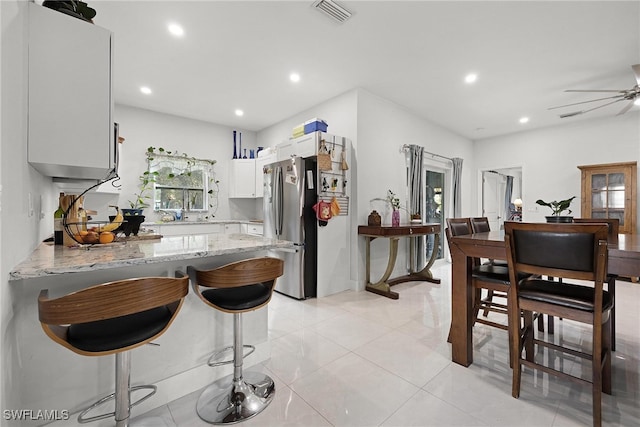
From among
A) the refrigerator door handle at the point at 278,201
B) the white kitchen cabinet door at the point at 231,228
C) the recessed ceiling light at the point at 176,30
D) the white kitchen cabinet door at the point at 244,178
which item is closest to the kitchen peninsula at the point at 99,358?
the refrigerator door handle at the point at 278,201

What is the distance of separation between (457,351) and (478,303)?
48 centimetres

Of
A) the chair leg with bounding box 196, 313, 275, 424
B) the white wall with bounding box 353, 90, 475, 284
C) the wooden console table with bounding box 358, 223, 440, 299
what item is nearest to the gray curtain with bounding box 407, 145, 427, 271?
the white wall with bounding box 353, 90, 475, 284

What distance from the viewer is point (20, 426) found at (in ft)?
3.95

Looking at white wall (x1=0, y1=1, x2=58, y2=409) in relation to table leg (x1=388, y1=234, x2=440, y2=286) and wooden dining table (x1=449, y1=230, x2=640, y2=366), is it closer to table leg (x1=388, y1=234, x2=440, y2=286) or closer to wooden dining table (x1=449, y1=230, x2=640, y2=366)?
wooden dining table (x1=449, y1=230, x2=640, y2=366)

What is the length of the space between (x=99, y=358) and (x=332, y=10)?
9.77 feet

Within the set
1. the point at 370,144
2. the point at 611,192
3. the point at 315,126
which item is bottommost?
the point at 611,192

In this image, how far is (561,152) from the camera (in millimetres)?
5203

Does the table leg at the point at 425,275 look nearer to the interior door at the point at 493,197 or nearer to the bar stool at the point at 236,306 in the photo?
the interior door at the point at 493,197

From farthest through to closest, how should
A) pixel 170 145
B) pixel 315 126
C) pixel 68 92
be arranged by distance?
pixel 170 145, pixel 315 126, pixel 68 92

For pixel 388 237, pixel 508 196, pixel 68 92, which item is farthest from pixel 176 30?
pixel 508 196

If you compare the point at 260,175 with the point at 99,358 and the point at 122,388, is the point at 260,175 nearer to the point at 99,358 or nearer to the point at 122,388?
the point at 99,358

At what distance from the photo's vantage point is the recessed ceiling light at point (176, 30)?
2.56 m

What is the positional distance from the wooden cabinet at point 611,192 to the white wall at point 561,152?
0.22 meters

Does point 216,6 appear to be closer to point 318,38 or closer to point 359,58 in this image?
point 318,38
